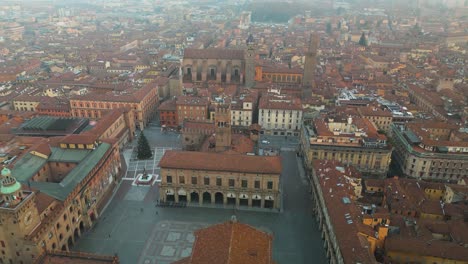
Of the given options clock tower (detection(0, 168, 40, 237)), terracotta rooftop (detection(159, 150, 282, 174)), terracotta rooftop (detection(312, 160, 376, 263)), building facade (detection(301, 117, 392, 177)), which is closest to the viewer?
clock tower (detection(0, 168, 40, 237))

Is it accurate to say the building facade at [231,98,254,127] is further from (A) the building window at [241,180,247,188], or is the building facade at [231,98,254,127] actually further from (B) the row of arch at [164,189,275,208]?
(A) the building window at [241,180,247,188]

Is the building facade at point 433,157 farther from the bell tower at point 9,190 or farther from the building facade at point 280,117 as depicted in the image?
the bell tower at point 9,190

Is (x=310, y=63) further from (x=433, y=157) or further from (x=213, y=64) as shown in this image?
(x=433, y=157)

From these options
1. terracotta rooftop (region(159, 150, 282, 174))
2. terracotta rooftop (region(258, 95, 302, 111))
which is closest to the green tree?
terracotta rooftop (region(159, 150, 282, 174))

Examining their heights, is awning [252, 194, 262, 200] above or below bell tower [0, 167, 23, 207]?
below

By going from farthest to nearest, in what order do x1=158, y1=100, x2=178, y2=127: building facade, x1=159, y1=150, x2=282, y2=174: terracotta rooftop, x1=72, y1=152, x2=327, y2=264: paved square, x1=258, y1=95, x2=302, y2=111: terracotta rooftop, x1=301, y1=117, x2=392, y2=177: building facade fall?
x1=158, y1=100, x2=178, y2=127: building facade → x1=258, y1=95, x2=302, y2=111: terracotta rooftop → x1=301, y1=117, x2=392, y2=177: building facade → x1=159, y1=150, x2=282, y2=174: terracotta rooftop → x1=72, y1=152, x2=327, y2=264: paved square

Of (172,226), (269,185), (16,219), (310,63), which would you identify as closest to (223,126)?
(269,185)

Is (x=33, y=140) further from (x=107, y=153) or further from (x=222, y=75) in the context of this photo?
(x=222, y=75)
